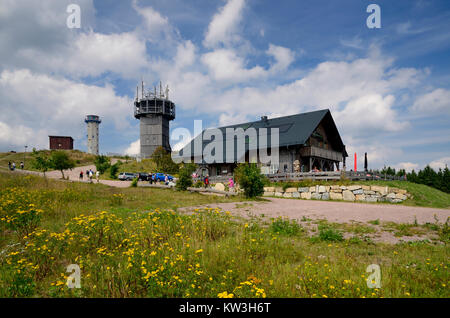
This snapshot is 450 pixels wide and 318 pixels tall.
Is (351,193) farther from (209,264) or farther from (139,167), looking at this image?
(139,167)

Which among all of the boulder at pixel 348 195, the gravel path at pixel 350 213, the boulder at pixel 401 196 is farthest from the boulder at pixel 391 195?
the gravel path at pixel 350 213

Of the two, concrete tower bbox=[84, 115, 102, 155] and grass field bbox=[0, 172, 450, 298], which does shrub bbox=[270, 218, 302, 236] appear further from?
concrete tower bbox=[84, 115, 102, 155]

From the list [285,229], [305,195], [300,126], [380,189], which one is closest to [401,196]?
[380,189]

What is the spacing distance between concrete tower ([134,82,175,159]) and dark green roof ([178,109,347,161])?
30486 millimetres

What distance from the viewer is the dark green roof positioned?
96.4 feet

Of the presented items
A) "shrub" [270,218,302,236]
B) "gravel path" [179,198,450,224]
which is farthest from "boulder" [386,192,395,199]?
"shrub" [270,218,302,236]

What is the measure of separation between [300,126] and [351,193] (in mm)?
12377

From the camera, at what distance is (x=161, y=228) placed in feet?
21.2

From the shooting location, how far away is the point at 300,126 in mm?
31250

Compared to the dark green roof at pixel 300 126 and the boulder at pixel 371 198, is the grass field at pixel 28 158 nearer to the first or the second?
the dark green roof at pixel 300 126

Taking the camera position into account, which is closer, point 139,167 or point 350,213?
point 350,213

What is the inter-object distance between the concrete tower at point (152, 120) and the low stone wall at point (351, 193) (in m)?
48.0
